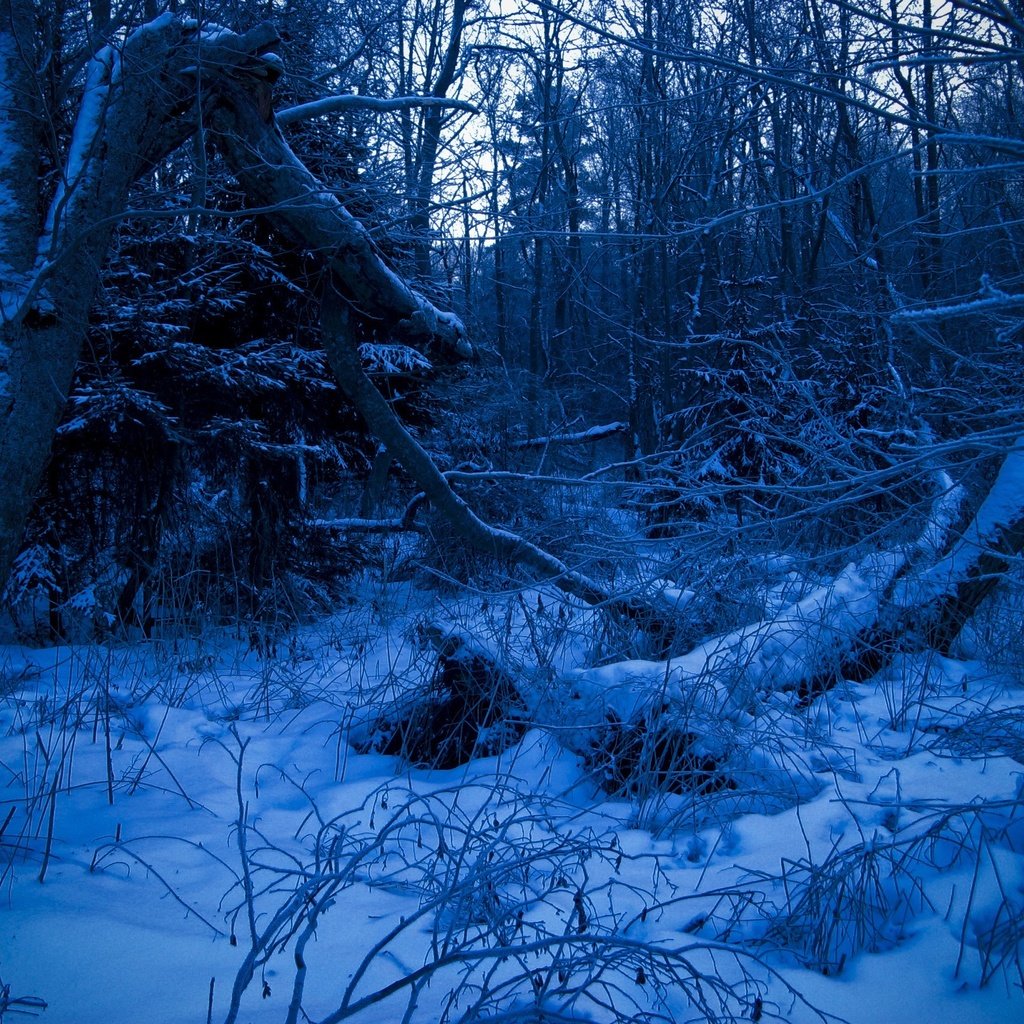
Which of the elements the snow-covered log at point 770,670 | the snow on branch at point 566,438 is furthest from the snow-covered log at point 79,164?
the snow on branch at point 566,438

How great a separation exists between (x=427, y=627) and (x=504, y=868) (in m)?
2.20

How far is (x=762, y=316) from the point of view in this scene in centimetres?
1024

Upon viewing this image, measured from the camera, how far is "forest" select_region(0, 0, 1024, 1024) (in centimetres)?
200

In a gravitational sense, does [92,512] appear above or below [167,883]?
above

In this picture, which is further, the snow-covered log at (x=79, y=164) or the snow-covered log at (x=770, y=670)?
the snow-covered log at (x=770, y=670)

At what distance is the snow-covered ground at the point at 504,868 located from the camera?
1832mm

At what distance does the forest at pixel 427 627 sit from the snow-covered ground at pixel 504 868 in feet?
0.06

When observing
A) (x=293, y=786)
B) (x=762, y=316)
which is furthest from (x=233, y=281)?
(x=762, y=316)

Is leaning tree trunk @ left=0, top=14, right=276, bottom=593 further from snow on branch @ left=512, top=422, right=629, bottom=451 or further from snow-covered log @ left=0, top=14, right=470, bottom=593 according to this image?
snow on branch @ left=512, top=422, right=629, bottom=451

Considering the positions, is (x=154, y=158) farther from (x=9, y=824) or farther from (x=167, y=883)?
(x=167, y=883)

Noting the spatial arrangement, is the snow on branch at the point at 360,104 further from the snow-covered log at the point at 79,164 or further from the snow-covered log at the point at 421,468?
the snow-covered log at the point at 421,468

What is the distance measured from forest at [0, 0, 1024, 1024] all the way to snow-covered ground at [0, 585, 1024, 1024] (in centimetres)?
2

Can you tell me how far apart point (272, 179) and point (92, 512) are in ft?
10.0

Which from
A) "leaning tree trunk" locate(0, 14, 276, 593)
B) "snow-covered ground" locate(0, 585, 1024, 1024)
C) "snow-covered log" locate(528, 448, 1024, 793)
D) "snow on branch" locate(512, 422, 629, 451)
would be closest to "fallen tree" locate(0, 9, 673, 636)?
"leaning tree trunk" locate(0, 14, 276, 593)
